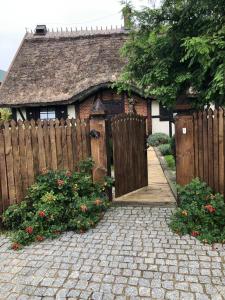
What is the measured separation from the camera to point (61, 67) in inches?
664

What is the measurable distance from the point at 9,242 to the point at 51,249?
0.76m

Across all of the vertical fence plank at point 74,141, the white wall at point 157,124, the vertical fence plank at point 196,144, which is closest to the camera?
the vertical fence plank at point 196,144

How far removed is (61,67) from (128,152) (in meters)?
12.2

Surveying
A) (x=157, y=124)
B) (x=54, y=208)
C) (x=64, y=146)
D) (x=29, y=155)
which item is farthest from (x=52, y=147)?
(x=157, y=124)

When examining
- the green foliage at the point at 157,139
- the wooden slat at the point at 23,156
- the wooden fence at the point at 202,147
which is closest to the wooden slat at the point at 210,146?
the wooden fence at the point at 202,147

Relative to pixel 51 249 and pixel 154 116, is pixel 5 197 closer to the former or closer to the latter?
pixel 51 249

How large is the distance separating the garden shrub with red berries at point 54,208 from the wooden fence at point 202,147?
1.63 metres

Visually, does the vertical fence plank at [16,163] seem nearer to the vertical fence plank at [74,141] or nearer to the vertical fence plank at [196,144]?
the vertical fence plank at [74,141]

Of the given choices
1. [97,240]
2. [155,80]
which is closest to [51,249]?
[97,240]

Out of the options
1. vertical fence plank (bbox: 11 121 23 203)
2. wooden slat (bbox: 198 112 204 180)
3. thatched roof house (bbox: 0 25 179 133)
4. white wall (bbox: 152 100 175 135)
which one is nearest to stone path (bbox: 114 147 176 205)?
wooden slat (bbox: 198 112 204 180)

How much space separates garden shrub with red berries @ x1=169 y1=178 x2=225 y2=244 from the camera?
165 inches

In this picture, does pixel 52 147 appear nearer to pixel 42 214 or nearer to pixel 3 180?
pixel 3 180

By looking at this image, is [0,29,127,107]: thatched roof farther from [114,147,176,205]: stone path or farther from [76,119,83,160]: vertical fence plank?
[76,119,83,160]: vertical fence plank

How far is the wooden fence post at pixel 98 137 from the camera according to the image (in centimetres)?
546
